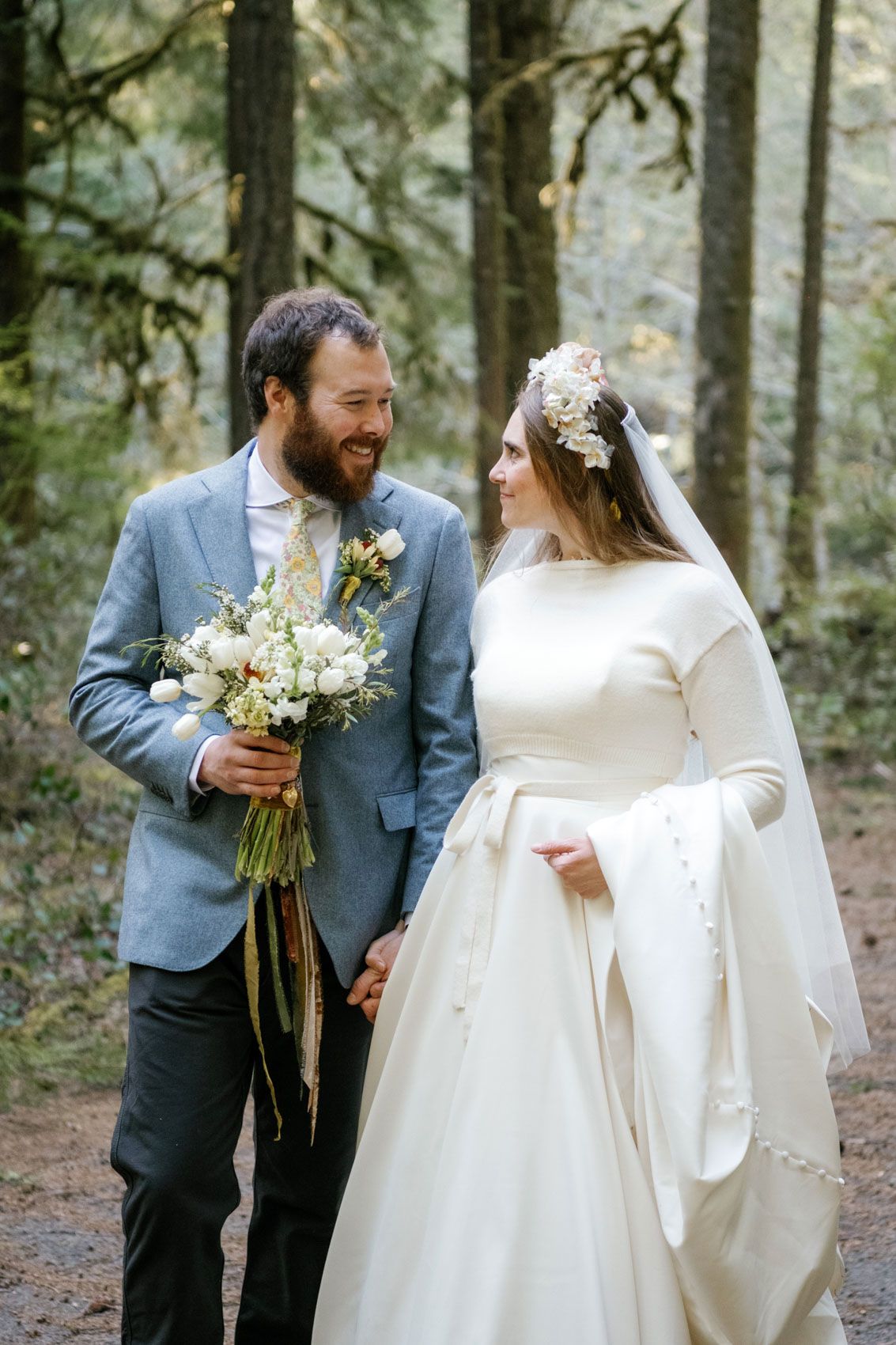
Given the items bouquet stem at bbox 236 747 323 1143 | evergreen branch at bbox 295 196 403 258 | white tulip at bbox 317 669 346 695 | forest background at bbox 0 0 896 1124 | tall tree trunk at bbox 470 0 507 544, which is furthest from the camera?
evergreen branch at bbox 295 196 403 258

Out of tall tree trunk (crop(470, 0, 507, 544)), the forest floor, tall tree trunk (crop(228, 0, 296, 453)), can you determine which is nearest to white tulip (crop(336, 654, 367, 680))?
the forest floor

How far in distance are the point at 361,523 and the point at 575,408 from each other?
0.57 meters

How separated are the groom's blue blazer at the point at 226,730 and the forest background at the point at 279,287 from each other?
306cm

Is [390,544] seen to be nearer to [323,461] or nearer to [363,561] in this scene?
[363,561]

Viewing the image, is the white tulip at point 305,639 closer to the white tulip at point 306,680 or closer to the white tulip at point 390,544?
the white tulip at point 306,680

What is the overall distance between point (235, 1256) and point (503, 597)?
91.8 inches

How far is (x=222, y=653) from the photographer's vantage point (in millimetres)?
2953

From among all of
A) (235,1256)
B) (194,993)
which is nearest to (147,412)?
(235,1256)

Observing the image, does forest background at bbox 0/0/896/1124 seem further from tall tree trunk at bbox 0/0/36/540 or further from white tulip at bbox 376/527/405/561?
white tulip at bbox 376/527/405/561

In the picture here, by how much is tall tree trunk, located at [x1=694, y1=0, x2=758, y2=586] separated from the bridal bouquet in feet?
24.8

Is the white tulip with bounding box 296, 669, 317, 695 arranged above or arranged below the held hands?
above

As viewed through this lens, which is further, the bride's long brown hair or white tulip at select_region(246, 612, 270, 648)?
the bride's long brown hair

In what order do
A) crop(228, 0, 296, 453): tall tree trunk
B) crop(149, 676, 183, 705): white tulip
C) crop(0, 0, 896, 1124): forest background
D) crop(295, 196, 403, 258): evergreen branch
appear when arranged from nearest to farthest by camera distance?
crop(149, 676, 183, 705): white tulip → crop(0, 0, 896, 1124): forest background → crop(228, 0, 296, 453): tall tree trunk → crop(295, 196, 403, 258): evergreen branch

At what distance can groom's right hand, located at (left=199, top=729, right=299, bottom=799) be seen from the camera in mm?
3045
